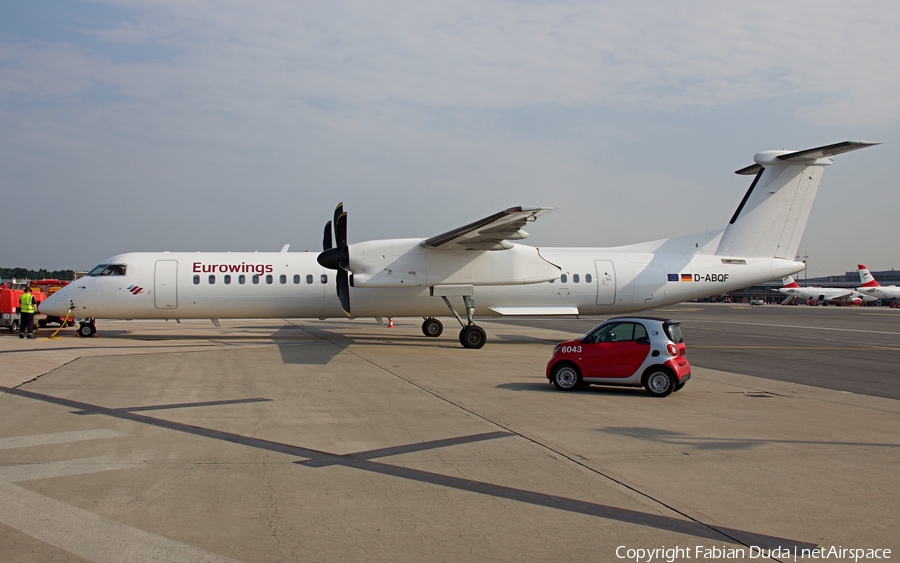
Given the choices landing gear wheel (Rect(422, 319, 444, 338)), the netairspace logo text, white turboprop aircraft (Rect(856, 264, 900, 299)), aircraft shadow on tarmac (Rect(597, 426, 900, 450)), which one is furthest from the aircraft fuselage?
white turboprop aircraft (Rect(856, 264, 900, 299))

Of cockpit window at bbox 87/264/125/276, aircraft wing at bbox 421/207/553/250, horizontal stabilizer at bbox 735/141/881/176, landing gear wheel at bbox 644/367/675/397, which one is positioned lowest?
landing gear wheel at bbox 644/367/675/397

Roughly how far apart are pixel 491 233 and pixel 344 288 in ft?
16.4

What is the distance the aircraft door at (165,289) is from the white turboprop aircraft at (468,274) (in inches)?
1.4

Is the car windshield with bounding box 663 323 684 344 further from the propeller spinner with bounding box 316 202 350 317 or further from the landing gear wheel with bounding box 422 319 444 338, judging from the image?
the landing gear wheel with bounding box 422 319 444 338

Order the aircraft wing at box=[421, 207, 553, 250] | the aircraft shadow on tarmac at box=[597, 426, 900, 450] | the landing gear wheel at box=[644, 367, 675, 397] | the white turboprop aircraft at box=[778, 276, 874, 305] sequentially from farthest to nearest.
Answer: the white turboprop aircraft at box=[778, 276, 874, 305] < the aircraft wing at box=[421, 207, 553, 250] < the landing gear wheel at box=[644, 367, 675, 397] < the aircraft shadow on tarmac at box=[597, 426, 900, 450]

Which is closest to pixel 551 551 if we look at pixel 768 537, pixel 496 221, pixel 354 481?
pixel 768 537

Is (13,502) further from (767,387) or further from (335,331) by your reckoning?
(335,331)

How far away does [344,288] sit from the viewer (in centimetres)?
2073

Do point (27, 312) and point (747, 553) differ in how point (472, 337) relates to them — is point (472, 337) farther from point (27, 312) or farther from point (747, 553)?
point (747, 553)

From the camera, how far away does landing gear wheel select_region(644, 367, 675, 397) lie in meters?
12.1

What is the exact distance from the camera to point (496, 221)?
18516 mm

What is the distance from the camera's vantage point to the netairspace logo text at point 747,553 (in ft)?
15.6

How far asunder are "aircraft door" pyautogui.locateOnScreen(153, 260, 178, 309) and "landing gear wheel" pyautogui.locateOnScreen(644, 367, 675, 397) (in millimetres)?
16787

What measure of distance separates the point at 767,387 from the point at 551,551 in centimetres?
1087
